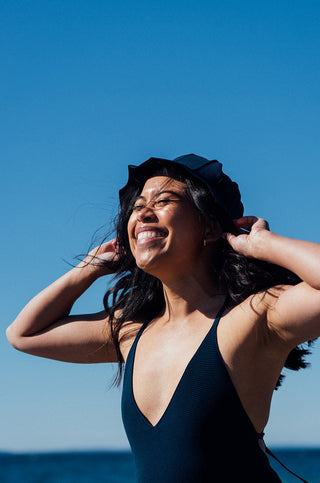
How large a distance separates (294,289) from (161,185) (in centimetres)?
96

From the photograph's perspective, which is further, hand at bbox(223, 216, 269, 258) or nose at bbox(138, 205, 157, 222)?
nose at bbox(138, 205, 157, 222)

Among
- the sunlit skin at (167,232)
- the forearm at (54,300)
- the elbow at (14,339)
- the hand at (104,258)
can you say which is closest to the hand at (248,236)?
the sunlit skin at (167,232)

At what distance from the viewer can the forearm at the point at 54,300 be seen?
4.14 m

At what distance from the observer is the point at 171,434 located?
10.9 feet

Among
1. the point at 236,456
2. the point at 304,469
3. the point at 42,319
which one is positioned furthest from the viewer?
the point at 304,469

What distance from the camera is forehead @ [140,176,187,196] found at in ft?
12.4

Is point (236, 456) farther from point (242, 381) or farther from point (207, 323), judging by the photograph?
point (207, 323)

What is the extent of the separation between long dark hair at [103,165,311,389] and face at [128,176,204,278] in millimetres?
66

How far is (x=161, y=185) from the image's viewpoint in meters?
3.81

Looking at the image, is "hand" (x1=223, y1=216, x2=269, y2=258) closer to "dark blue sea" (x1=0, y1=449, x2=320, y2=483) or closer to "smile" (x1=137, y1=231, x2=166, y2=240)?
"smile" (x1=137, y1=231, x2=166, y2=240)

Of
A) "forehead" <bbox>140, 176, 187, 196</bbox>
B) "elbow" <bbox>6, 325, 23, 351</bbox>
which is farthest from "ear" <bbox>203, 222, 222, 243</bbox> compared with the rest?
"elbow" <bbox>6, 325, 23, 351</bbox>

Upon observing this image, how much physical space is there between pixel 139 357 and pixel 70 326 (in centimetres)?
50

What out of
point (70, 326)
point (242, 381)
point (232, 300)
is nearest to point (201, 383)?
point (242, 381)

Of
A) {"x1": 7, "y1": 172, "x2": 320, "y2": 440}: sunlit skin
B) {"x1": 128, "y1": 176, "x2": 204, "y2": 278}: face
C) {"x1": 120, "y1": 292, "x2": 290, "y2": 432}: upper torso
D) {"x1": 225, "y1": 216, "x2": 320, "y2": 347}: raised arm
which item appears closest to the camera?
{"x1": 225, "y1": 216, "x2": 320, "y2": 347}: raised arm
